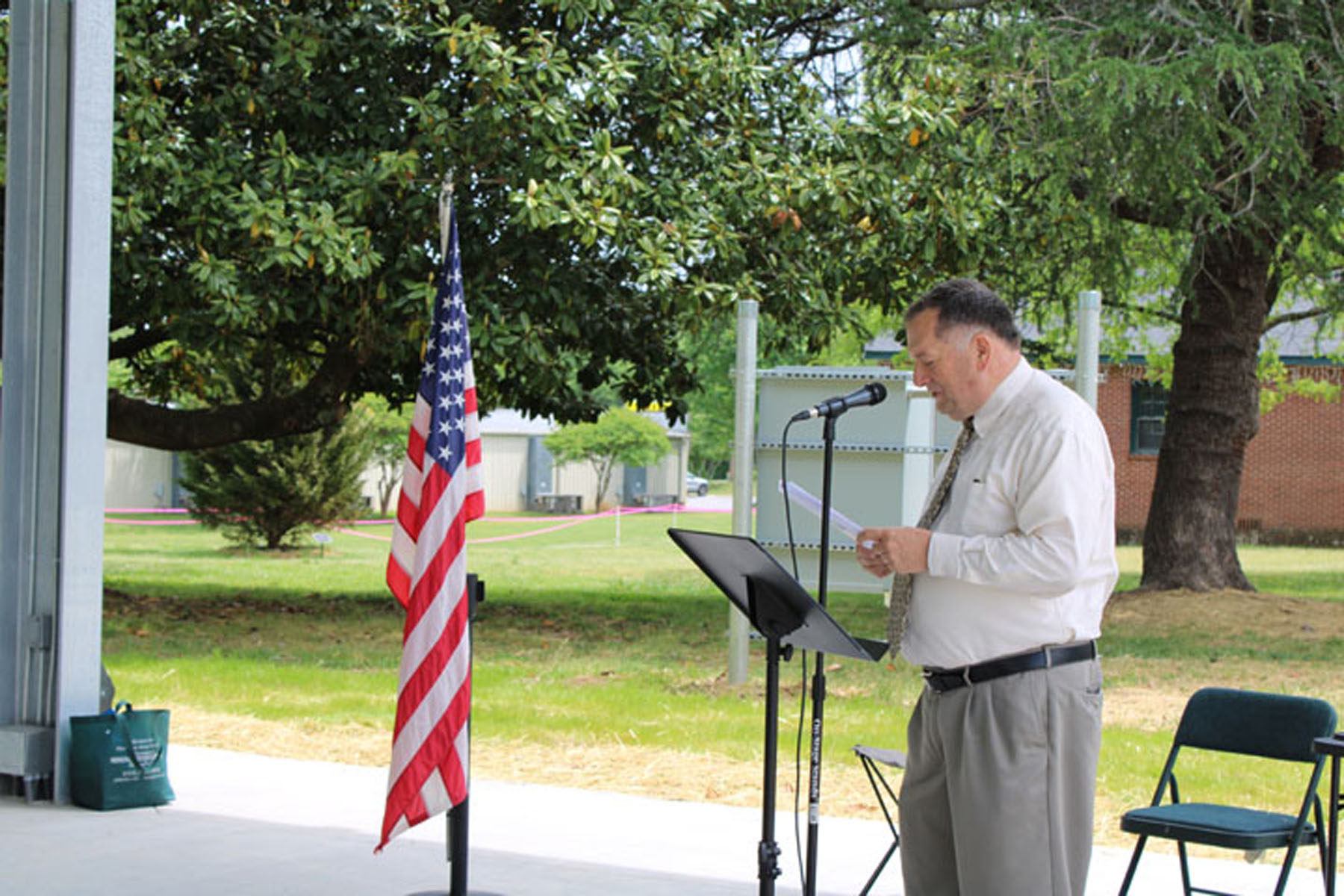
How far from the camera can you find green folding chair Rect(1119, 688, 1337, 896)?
4.82m

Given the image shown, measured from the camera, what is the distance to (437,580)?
566 cm

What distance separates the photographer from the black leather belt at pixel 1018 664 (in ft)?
12.3

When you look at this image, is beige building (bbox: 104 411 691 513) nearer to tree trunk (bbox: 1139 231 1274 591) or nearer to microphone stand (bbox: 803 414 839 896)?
tree trunk (bbox: 1139 231 1274 591)

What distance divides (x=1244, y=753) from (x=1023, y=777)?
1.99 meters

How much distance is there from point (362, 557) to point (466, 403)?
73.1ft

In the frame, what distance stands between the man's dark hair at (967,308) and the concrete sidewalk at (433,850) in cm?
280

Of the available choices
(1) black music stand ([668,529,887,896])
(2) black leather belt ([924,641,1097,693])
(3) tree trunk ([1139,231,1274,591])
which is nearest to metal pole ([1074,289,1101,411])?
(1) black music stand ([668,529,887,896])

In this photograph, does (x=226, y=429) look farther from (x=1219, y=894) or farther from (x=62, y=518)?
(x=1219, y=894)

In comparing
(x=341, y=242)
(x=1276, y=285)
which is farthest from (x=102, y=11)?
(x=1276, y=285)

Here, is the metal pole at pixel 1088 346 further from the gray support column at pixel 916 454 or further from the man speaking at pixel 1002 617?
the man speaking at pixel 1002 617

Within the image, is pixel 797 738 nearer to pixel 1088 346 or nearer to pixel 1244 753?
pixel 1244 753

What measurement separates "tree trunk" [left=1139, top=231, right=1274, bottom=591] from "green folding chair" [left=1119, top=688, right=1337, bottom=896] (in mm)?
11995

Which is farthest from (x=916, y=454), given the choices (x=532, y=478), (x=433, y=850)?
(x=532, y=478)

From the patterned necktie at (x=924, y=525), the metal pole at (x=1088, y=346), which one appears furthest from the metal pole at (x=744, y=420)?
the patterned necktie at (x=924, y=525)
